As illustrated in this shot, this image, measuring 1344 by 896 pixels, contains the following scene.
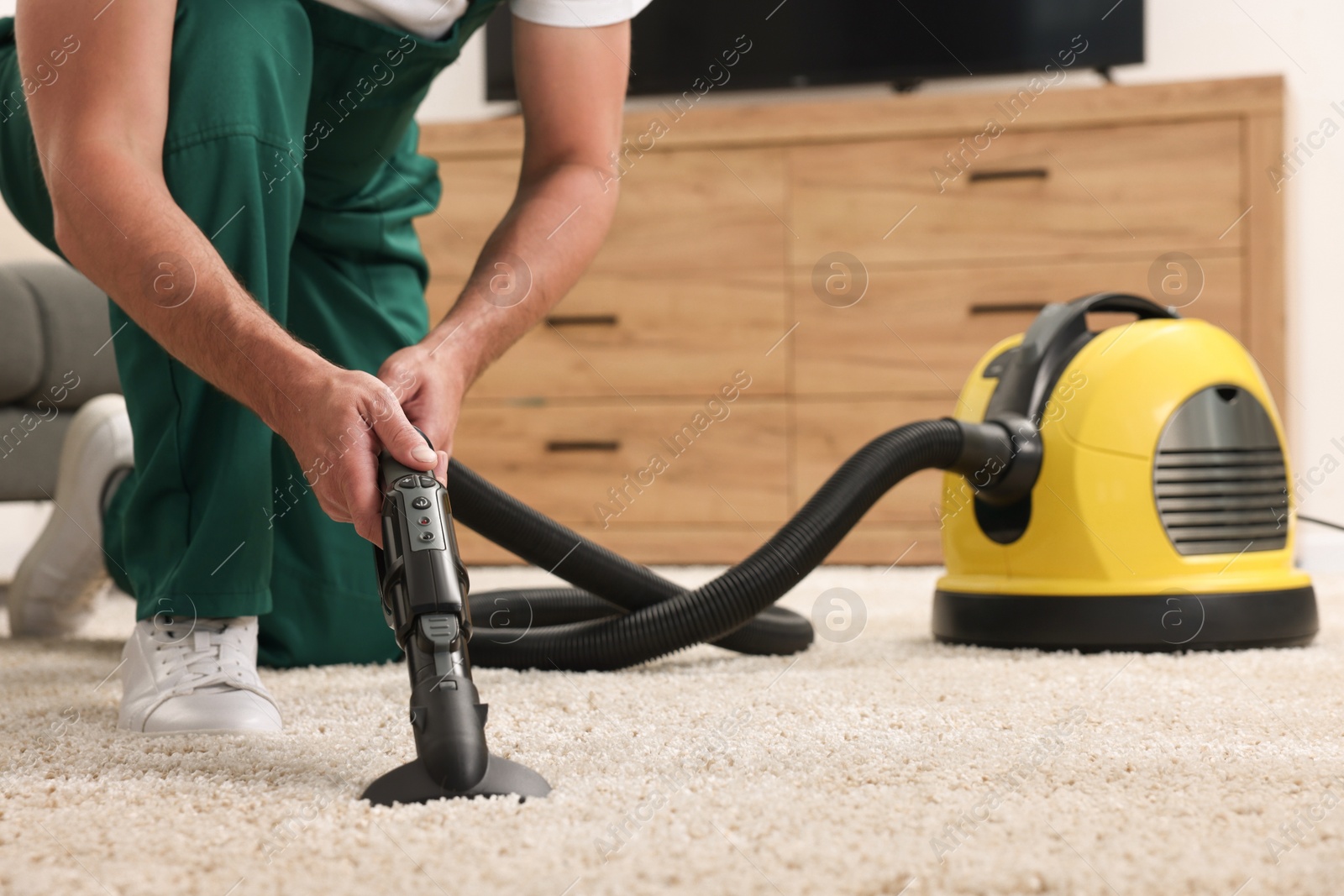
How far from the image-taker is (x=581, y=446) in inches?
87.1

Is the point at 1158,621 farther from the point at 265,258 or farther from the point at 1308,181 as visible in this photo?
the point at 1308,181

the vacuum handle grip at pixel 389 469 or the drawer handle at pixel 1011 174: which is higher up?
the drawer handle at pixel 1011 174

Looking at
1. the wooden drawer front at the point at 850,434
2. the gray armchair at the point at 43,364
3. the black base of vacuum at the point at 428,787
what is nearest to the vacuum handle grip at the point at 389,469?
the black base of vacuum at the point at 428,787

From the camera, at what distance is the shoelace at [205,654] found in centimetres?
78

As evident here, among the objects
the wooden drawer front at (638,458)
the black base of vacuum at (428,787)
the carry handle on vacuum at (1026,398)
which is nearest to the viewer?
the black base of vacuum at (428,787)

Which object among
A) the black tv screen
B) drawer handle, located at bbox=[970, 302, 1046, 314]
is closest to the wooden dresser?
drawer handle, located at bbox=[970, 302, 1046, 314]

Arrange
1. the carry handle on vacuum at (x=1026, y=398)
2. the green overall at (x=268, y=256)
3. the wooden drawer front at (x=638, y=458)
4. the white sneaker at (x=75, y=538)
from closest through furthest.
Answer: the green overall at (x=268, y=256)
the carry handle on vacuum at (x=1026, y=398)
the white sneaker at (x=75, y=538)
the wooden drawer front at (x=638, y=458)

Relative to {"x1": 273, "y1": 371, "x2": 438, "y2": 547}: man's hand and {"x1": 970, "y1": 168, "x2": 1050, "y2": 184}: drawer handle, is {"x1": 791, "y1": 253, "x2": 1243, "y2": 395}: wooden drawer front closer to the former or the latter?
{"x1": 970, "y1": 168, "x2": 1050, "y2": 184}: drawer handle

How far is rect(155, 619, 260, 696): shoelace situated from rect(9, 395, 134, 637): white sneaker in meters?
0.49

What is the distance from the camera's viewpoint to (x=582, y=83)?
1.00 m

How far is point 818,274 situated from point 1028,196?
15.6 inches

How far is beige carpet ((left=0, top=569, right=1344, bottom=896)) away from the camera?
450mm

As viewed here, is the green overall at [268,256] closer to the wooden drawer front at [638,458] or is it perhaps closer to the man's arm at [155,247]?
the man's arm at [155,247]

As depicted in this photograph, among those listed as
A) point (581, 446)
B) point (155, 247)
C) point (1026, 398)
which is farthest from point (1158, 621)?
point (581, 446)
